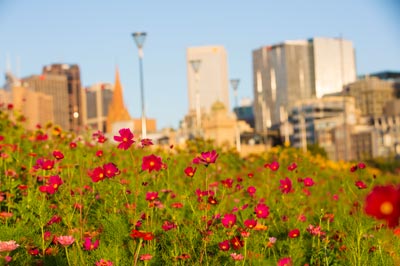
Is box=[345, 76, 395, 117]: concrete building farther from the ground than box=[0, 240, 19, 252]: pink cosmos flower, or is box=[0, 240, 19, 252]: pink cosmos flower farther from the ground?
box=[345, 76, 395, 117]: concrete building

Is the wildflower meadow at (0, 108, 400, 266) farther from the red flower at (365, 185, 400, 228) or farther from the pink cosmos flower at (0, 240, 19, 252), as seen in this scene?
the red flower at (365, 185, 400, 228)

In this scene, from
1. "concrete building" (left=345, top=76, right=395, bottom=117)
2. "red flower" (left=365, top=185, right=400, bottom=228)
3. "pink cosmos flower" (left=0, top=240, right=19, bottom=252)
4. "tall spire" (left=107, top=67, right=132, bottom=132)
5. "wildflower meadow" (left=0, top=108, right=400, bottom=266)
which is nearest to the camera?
"red flower" (left=365, top=185, right=400, bottom=228)

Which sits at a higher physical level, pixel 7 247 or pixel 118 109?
pixel 118 109

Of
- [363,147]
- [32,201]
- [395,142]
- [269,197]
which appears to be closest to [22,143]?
[269,197]

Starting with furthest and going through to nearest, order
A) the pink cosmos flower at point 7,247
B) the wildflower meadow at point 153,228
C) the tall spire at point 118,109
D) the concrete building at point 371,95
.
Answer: the tall spire at point 118,109, the concrete building at point 371,95, the wildflower meadow at point 153,228, the pink cosmos flower at point 7,247

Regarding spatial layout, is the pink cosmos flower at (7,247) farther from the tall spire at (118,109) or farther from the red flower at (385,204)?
the tall spire at (118,109)

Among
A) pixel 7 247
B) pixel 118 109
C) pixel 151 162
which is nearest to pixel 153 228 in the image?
pixel 151 162

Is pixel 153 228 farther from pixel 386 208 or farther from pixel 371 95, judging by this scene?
pixel 371 95

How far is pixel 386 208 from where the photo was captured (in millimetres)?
1383

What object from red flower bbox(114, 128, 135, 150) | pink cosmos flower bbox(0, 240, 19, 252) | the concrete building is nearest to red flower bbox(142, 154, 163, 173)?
red flower bbox(114, 128, 135, 150)

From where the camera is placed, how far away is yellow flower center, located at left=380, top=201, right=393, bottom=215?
1379 mm

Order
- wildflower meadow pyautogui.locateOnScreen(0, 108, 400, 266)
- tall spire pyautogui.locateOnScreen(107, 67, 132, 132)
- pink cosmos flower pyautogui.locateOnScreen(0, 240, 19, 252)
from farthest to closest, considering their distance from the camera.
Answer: tall spire pyautogui.locateOnScreen(107, 67, 132, 132) → wildflower meadow pyautogui.locateOnScreen(0, 108, 400, 266) → pink cosmos flower pyautogui.locateOnScreen(0, 240, 19, 252)

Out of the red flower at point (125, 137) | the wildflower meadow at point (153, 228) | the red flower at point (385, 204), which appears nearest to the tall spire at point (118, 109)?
the wildflower meadow at point (153, 228)

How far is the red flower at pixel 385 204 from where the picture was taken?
4.51 feet
